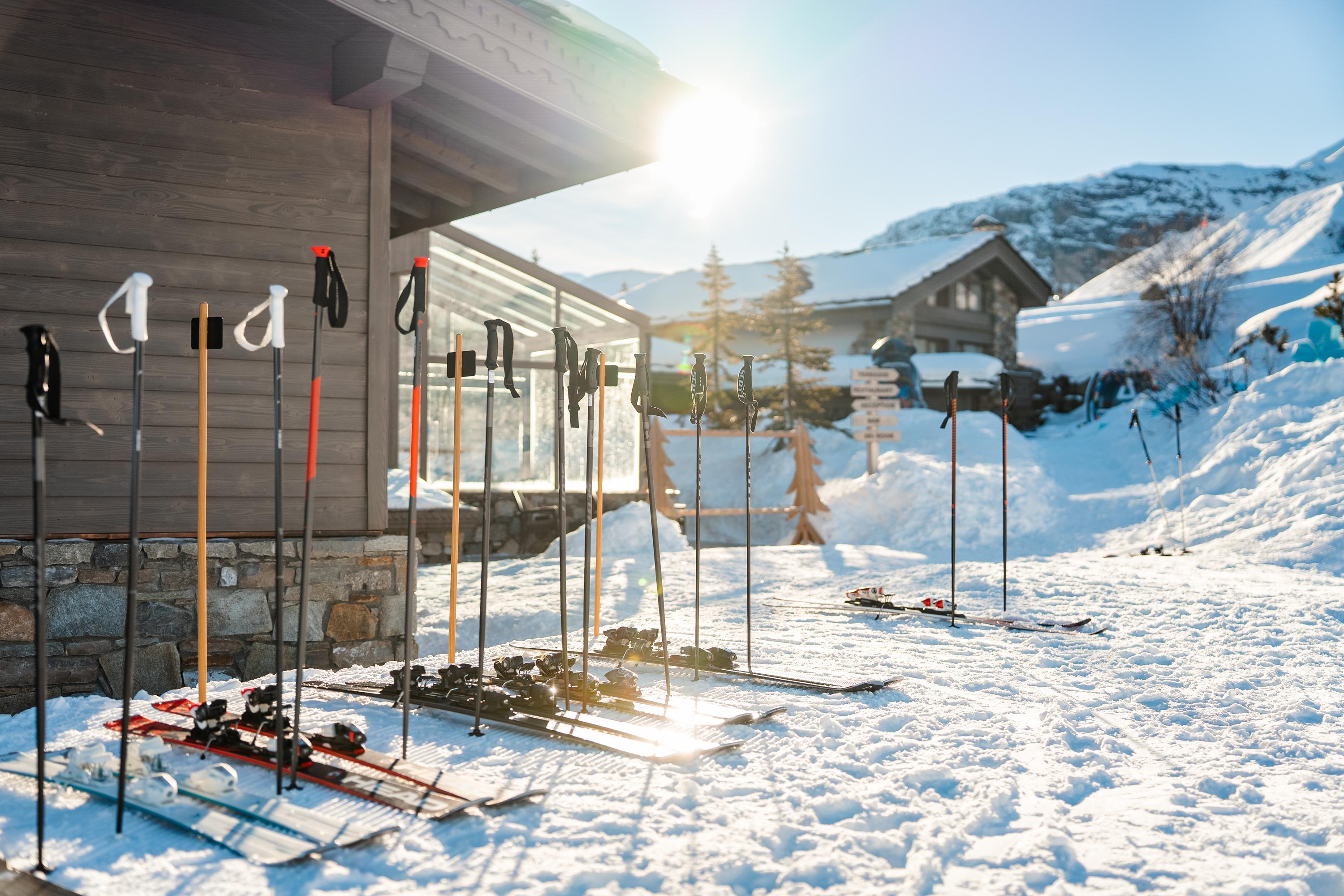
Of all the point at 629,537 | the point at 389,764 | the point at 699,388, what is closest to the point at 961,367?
the point at 629,537

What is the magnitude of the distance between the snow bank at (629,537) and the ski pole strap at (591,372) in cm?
664

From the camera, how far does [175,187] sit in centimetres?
518

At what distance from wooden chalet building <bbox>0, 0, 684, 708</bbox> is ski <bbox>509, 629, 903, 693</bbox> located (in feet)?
4.46

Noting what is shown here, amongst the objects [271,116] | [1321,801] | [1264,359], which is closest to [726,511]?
[271,116]

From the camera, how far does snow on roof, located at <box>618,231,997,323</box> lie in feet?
84.7

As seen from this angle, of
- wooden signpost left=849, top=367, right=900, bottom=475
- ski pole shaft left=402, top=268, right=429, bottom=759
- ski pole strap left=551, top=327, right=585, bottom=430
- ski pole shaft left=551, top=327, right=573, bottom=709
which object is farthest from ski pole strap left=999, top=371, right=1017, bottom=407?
wooden signpost left=849, top=367, right=900, bottom=475

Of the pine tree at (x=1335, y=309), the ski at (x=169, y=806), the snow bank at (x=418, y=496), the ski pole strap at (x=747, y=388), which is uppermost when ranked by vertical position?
the pine tree at (x=1335, y=309)

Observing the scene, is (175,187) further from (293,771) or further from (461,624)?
(461,624)

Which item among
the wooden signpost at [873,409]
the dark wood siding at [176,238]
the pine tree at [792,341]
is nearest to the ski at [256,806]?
the dark wood siding at [176,238]

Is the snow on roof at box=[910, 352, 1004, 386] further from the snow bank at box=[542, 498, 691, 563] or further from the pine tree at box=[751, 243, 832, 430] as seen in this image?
the snow bank at box=[542, 498, 691, 563]

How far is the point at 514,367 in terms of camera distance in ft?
43.0

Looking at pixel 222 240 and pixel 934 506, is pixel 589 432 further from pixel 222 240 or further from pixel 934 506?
pixel 934 506

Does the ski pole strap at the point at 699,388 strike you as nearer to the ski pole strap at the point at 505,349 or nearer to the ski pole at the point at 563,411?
the ski pole at the point at 563,411

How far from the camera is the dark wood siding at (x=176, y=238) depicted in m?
4.91
